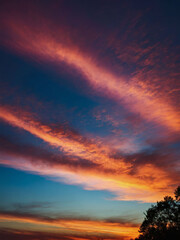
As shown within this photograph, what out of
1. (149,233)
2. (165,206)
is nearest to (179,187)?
(165,206)

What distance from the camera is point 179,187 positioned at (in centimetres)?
4912

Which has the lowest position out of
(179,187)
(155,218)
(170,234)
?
(170,234)

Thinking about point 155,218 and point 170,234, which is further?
point 155,218

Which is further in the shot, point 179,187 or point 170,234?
point 179,187

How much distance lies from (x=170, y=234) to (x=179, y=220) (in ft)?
12.9

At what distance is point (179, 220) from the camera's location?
4584 centimetres

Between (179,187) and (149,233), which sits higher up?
(179,187)

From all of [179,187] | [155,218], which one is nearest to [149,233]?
[155,218]

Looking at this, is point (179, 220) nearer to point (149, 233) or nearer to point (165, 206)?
point (165, 206)

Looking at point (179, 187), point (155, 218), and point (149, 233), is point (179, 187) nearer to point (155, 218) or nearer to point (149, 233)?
point (155, 218)

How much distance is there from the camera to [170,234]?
143ft

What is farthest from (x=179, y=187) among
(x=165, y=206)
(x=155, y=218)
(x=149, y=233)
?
(x=149, y=233)

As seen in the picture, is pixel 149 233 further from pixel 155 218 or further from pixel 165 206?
pixel 165 206

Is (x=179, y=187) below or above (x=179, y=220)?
above
